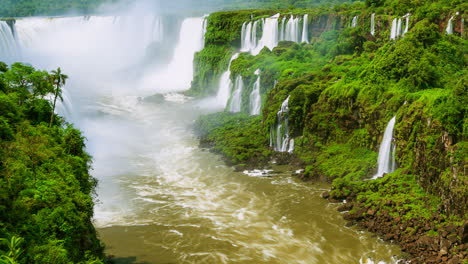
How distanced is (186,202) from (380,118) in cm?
1375

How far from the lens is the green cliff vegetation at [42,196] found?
11074 millimetres

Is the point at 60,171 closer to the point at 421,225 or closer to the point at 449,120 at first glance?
the point at 421,225

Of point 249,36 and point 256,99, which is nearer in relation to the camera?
point 256,99

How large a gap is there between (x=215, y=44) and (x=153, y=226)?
42525mm

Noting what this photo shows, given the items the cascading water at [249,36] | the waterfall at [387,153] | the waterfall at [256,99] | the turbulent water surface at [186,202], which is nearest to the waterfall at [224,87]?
the turbulent water surface at [186,202]

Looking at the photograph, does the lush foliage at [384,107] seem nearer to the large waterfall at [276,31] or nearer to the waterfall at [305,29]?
the waterfall at [305,29]

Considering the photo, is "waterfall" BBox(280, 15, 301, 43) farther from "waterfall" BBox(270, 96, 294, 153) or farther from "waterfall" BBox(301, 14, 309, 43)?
"waterfall" BBox(270, 96, 294, 153)

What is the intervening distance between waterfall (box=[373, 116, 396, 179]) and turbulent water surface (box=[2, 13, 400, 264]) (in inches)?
148

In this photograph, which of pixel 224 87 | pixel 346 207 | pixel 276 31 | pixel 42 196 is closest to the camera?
pixel 42 196

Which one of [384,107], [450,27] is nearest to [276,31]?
[450,27]

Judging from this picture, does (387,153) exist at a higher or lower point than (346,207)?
higher

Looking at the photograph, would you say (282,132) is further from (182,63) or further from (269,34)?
(182,63)

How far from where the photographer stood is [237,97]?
45.8m

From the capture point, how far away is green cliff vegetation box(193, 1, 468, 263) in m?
19.5
